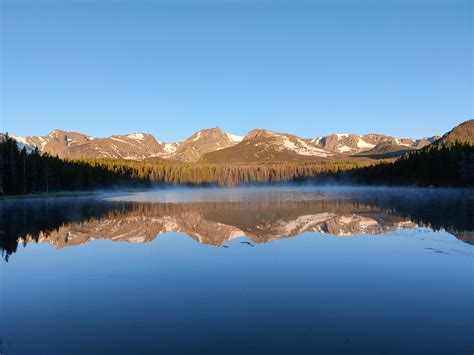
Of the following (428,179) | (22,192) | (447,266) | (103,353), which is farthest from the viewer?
(428,179)

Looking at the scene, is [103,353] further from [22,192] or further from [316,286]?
[22,192]

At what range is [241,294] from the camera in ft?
48.3

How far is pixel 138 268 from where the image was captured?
19.7m

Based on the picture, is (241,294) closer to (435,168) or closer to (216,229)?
(216,229)

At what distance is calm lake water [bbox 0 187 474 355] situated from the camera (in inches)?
414

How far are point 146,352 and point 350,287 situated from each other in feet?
29.1

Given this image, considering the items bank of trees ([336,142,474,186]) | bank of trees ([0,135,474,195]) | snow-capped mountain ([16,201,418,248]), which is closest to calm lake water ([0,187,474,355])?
snow-capped mountain ([16,201,418,248])

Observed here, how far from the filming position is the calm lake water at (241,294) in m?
10.5

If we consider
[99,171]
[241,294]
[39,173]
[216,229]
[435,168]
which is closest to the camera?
[241,294]

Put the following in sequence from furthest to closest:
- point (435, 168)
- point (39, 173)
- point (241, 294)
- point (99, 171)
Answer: point (99, 171), point (435, 168), point (39, 173), point (241, 294)

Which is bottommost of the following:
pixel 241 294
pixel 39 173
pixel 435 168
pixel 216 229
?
pixel 216 229

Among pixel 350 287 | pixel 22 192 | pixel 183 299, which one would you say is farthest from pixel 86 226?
pixel 22 192

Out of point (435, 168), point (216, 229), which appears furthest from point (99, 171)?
point (216, 229)

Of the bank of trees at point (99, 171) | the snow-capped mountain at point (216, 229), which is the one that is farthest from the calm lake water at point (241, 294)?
the bank of trees at point (99, 171)
